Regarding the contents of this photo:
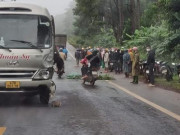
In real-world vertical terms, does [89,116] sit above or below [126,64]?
below

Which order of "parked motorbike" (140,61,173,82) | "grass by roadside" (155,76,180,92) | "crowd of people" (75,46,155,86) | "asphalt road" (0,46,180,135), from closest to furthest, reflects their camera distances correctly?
"asphalt road" (0,46,180,135)
"grass by roadside" (155,76,180,92)
"crowd of people" (75,46,155,86)
"parked motorbike" (140,61,173,82)

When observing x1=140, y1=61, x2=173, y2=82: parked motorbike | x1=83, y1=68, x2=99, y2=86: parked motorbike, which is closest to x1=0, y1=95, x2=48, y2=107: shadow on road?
x1=83, y1=68, x2=99, y2=86: parked motorbike

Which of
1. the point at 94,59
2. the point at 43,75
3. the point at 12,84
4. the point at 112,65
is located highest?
the point at 94,59

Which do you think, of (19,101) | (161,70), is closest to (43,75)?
(19,101)

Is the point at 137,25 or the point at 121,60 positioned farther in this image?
the point at 137,25

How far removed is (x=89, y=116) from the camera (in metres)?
9.90

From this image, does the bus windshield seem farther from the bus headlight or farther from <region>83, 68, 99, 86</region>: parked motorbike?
<region>83, 68, 99, 86</region>: parked motorbike

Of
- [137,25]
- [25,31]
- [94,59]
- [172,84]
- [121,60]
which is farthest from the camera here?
[137,25]

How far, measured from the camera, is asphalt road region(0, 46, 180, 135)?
8.19 metres

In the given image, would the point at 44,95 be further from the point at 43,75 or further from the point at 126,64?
the point at 126,64

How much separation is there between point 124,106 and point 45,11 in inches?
133

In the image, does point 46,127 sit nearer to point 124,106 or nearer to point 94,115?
point 94,115

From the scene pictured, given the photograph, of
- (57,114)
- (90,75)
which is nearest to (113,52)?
(90,75)

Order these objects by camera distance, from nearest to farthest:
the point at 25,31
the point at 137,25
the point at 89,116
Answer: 1. the point at 89,116
2. the point at 25,31
3. the point at 137,25
